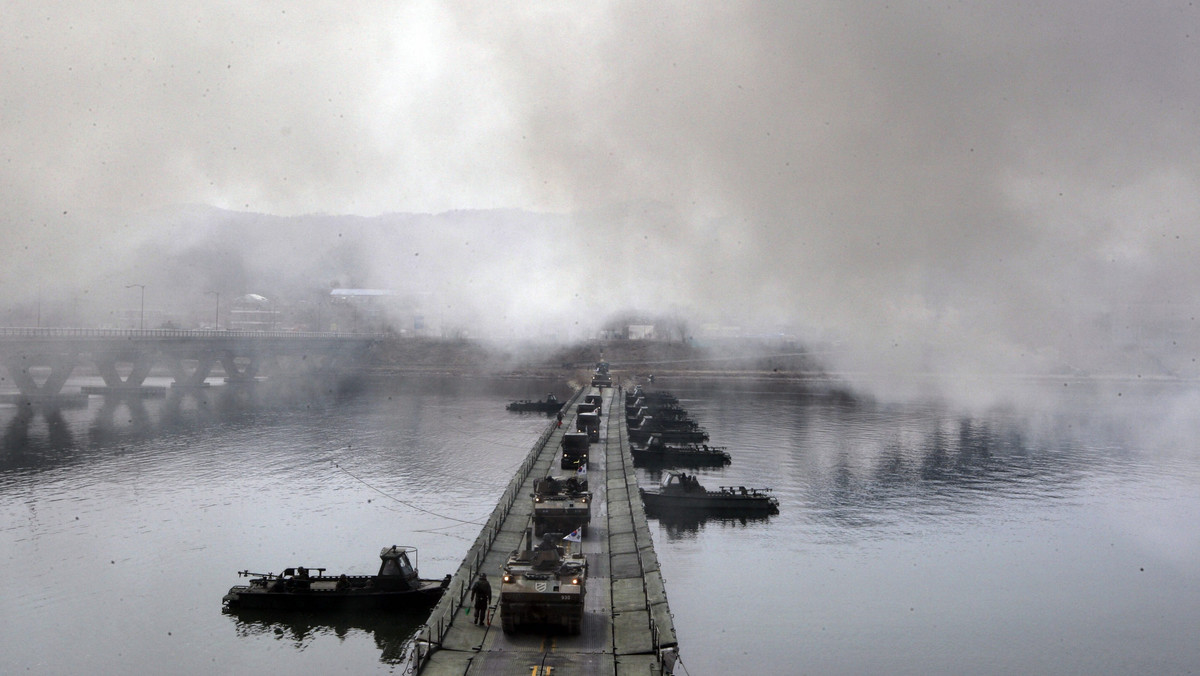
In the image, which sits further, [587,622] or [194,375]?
[194,375]

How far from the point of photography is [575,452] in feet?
238

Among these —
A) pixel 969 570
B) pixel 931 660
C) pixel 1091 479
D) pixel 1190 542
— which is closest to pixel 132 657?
pixel 931 660

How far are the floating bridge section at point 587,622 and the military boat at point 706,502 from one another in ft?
67.2

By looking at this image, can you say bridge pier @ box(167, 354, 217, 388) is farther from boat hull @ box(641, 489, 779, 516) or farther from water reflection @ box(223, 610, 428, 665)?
water reflection @ box(223, 610, 428, 665)

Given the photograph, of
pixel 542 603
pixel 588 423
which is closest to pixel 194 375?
pixel 588 423

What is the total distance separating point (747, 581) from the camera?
55781 mm

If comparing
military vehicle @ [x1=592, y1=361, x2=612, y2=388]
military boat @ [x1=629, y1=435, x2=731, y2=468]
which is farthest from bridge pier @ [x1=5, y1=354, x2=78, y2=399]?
military boat @ [x1=629, y1=435, x2=731, y2=468]

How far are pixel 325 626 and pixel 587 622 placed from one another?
65.4ft

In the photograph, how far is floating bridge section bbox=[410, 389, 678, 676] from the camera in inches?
1175

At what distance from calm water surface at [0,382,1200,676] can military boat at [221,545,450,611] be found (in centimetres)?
96

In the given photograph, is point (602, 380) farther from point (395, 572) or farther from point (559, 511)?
point (395, 572)

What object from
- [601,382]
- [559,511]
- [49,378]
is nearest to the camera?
[559,511]

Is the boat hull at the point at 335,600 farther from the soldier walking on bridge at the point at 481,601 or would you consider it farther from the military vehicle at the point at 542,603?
the military vehicle at the point at 542,603

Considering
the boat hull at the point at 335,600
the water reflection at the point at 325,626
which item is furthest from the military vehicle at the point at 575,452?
the water reflection at the point at 325,626
